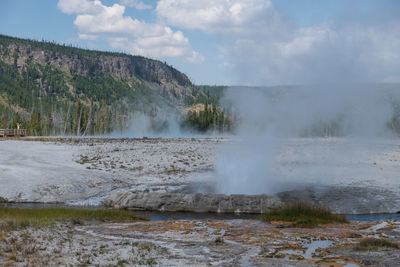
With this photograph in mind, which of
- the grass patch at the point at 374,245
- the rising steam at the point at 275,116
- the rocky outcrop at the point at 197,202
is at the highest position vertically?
the rising steam at the point at 275,116

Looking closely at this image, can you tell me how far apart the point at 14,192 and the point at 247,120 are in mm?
15589

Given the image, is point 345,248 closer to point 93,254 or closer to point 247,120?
point 93,254

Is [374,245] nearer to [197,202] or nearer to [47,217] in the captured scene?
[47,217]

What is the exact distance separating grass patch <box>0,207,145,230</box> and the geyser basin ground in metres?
6.74

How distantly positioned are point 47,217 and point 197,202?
970 cm

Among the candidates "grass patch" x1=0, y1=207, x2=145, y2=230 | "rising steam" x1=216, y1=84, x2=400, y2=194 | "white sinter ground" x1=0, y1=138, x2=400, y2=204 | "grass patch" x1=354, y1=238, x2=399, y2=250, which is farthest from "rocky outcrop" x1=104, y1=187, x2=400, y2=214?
"grass patch" x1=354, y1=238, x2=399, y2=250

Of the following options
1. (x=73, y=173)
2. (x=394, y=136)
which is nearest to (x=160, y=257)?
(x=73, y=173)

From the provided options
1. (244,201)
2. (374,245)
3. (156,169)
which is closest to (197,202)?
(244,201)

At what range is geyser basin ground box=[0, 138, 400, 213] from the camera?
29891mm

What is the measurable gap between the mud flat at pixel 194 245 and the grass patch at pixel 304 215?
4.56 feet

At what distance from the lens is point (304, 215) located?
2248cm

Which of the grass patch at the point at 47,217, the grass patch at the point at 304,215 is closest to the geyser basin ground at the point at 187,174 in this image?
the grass patch at the point at 304,215

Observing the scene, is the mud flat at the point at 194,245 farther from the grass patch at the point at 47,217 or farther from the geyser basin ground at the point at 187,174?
the geyser basin ground at the point at 187,174

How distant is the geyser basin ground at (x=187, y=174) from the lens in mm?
29891
